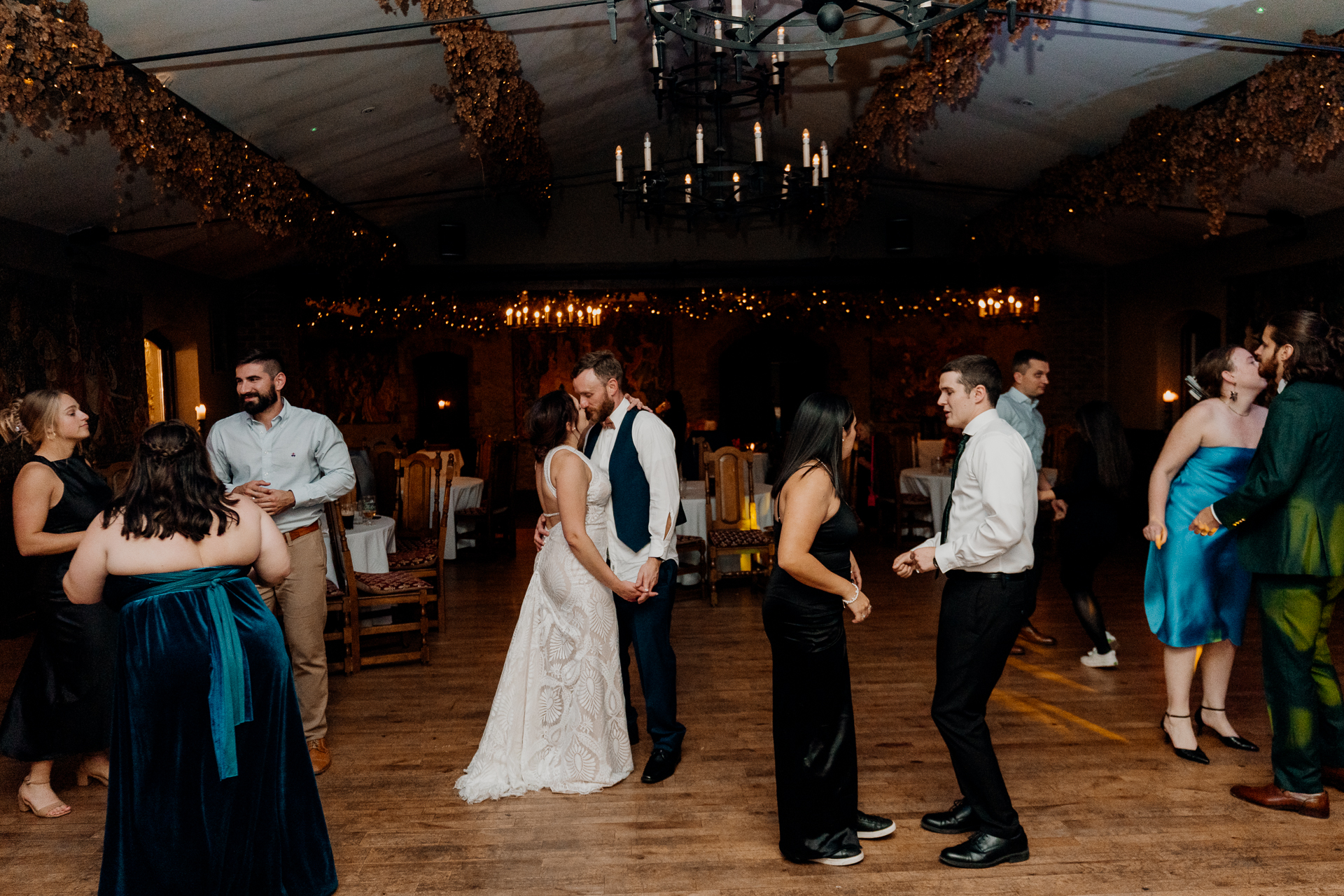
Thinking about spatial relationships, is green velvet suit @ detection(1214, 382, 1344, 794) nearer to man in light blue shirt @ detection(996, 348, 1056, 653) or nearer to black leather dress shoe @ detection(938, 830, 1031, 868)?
black leather dress shoe @ detection(938, 830, 1031, 868)

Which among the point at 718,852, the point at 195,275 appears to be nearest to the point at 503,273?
the point at 195,275

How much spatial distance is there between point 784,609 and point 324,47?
4.83 m

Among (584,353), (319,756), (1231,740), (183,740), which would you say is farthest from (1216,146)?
(584,353)

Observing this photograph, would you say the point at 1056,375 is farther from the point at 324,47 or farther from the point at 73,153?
the point at 73,153

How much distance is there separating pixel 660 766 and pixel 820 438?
60.9 inches

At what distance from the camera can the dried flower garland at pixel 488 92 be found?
5.19 metres

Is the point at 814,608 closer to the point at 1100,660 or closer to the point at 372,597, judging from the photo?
the point at 1100,660

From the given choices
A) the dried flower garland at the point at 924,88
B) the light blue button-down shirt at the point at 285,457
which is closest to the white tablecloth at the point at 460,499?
the light blue button-down shirt at the point at 285,457

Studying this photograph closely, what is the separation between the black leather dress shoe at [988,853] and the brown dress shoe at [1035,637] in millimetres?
2506

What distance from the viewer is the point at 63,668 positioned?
3.25 metres

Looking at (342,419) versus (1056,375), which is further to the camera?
(342,419)

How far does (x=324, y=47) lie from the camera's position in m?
5.51

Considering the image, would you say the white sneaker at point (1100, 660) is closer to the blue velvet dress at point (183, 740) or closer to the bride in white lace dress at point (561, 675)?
the bride in white lace dress at point (561, 675)

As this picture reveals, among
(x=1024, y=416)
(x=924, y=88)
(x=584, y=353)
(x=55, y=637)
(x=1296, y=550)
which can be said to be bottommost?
(x=55, y=637)
